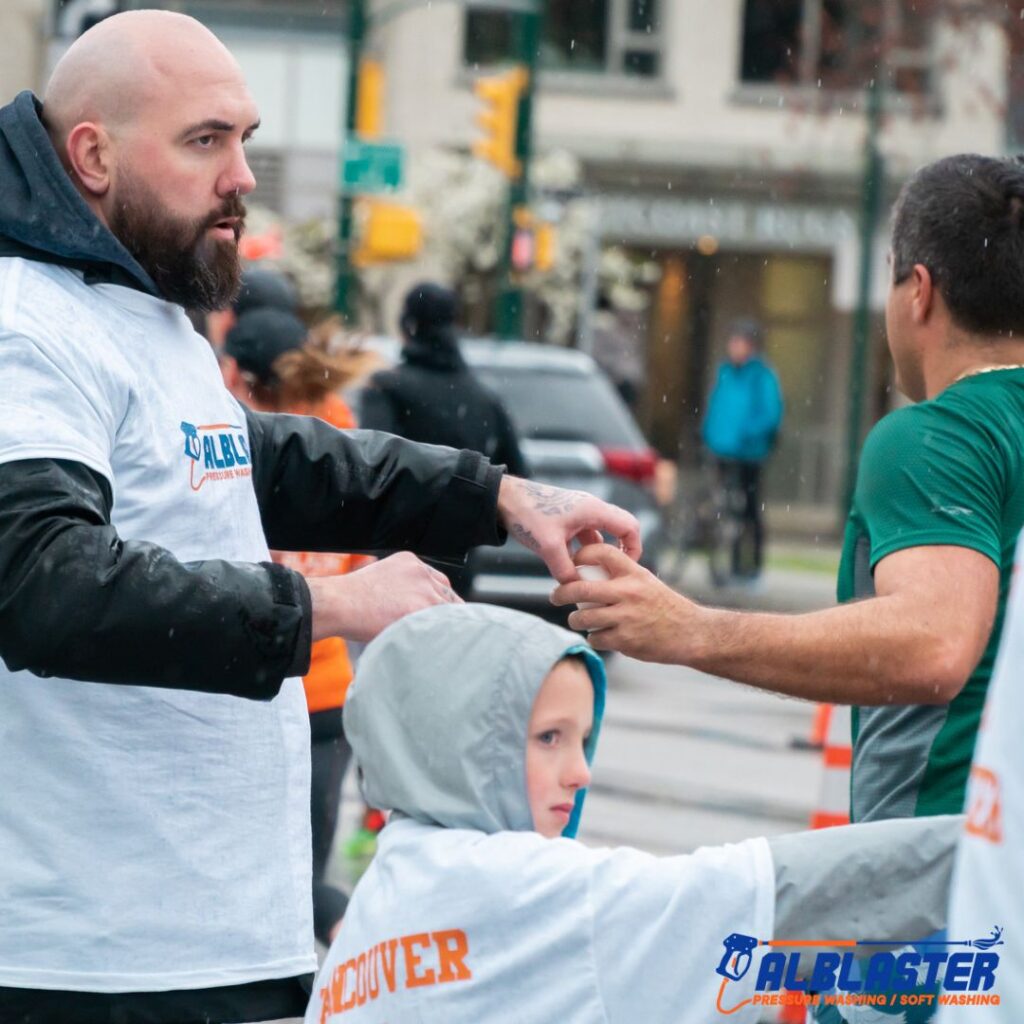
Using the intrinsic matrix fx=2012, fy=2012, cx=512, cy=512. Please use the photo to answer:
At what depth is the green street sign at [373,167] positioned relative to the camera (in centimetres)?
1725

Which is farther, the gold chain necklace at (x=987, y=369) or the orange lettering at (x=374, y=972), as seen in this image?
the gold chain necklace at (x=987, y=369)

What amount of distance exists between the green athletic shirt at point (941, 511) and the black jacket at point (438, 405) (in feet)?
17.1

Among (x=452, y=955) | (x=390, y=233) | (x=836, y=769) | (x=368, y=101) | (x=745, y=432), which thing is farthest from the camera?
(x=390, y=233)

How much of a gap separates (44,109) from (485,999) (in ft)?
4.37

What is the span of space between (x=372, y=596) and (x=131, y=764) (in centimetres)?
37

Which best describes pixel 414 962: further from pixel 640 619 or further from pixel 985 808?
pixel 985 808

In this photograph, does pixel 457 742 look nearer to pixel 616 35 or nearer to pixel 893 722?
pixel 893 722

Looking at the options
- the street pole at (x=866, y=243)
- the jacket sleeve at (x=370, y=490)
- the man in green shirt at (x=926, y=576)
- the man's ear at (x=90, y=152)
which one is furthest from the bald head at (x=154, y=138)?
the street pole at (x=866, y=243)

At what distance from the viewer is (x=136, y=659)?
2330 millimetres

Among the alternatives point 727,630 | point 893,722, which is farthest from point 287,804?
point 893,722

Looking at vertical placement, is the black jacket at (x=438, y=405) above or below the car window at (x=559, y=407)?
above

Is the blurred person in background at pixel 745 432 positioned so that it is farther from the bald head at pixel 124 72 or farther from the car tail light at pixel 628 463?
the bald head at pixel 124 72

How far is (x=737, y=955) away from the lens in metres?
2.22

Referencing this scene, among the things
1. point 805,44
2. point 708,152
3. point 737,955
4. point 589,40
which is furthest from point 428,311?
point 589,40
